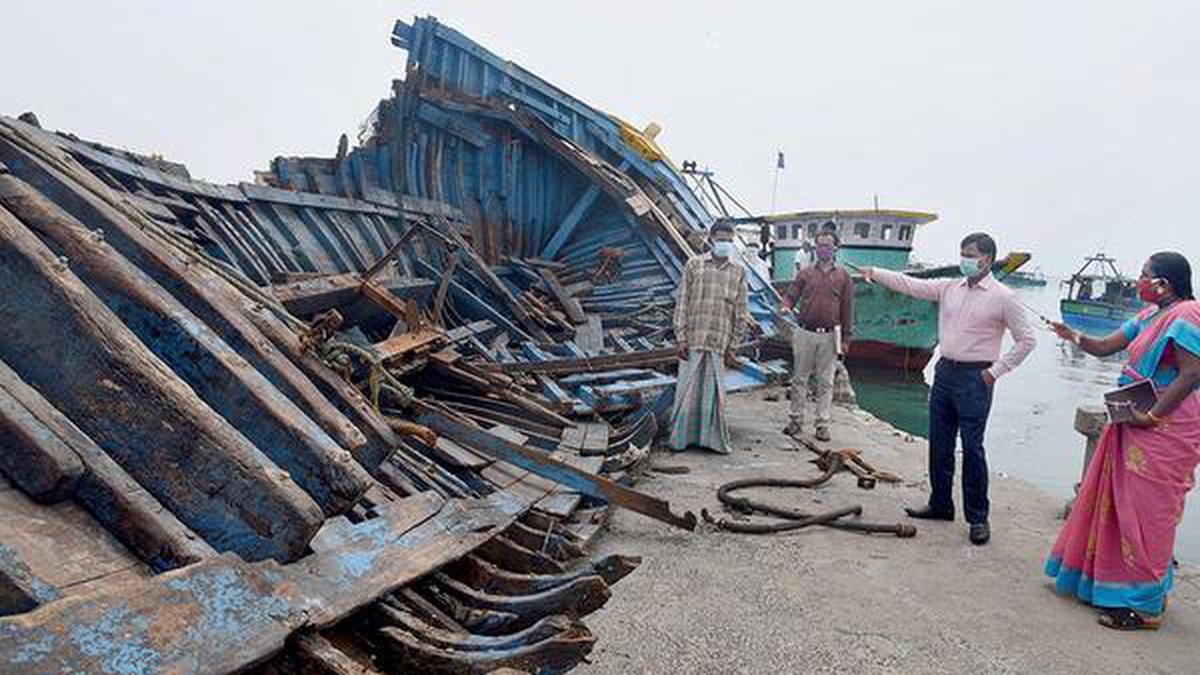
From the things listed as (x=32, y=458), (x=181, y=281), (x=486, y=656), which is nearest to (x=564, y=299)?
(x=181, y=281)

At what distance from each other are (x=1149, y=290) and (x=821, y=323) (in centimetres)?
352

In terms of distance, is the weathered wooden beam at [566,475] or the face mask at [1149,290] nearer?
the face mask at [1149,290]

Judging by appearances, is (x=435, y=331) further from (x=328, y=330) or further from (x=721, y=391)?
A: (x=328, y=330)

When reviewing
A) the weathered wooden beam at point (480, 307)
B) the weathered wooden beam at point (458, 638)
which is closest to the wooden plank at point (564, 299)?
the weathered wooden beam at point (480, 307)

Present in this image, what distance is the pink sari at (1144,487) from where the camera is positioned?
3.53 m

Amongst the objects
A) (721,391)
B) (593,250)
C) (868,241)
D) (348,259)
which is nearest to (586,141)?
(593,250)

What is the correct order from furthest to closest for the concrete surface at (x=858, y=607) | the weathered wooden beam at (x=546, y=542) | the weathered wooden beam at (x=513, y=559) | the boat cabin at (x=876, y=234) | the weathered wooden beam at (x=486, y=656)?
1. the boat cabin at (x=876, y=234)
2. the weathered wooden beam at (x=546, y=542)
3. the concrete surface at (x=858, y=607)
4. the weathered wooden beam at (x=513, y=559)
5. the weathered wooden beam at (x=486, y=656)

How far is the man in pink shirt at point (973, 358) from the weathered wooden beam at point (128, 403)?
4199 millimetres

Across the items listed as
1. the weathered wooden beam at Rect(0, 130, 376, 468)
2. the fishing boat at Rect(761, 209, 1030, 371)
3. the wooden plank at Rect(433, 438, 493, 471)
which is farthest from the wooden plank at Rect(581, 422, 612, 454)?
the fishing boat at Rect(761, 209, 1030, 371)

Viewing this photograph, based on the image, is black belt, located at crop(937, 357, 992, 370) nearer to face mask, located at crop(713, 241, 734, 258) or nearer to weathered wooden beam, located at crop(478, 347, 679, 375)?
Result: face mask, located at crop(713, 241, 734, 258)

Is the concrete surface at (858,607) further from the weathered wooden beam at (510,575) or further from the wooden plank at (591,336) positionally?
the wooden plank at (591,336)

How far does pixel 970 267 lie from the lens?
4.70 m

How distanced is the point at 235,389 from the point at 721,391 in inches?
193

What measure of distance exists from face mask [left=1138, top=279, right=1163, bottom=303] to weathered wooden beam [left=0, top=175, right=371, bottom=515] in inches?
149
